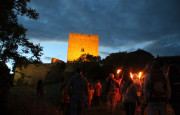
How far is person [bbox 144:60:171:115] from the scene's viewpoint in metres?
3.68

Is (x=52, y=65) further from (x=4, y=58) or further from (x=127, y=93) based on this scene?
A: (x=127, y=93)

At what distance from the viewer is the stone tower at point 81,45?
4125 cm

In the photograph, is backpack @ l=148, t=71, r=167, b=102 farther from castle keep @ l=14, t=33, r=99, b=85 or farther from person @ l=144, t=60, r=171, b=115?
castle keep @ l=14, t=33, r=99, b=85

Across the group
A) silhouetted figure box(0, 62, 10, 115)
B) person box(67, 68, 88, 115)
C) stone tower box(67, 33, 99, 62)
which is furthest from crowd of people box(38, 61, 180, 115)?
stone tower box(67, 33, 99, 62)

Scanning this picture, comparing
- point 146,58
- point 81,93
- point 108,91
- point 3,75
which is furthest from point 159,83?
point 146,58

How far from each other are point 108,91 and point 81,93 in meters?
3.35

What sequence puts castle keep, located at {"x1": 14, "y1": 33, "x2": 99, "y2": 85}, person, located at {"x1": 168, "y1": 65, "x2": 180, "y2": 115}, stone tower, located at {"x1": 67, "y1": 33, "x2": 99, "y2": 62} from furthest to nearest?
1. stone tower, located at {"x1": 67, "y1": 33, "x2": 99, "y2": 62}
2. castle keep, located at {"x1": 14, "y1": 33, "x2": 99, "y2": 85}
3. person, located at {"x1": 168, "y1": 65, "x2": 180, "y2": 115}

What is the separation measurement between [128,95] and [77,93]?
159cm

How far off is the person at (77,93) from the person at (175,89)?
2.51m

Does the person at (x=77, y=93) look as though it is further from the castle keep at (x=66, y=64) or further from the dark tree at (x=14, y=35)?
the castle keep at (x=66, y=64)

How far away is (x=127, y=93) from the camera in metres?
4.95

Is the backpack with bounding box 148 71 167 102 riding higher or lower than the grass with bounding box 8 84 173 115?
higher

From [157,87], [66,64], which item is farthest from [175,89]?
[66,64]

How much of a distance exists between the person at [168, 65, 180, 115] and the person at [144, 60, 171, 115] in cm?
65
